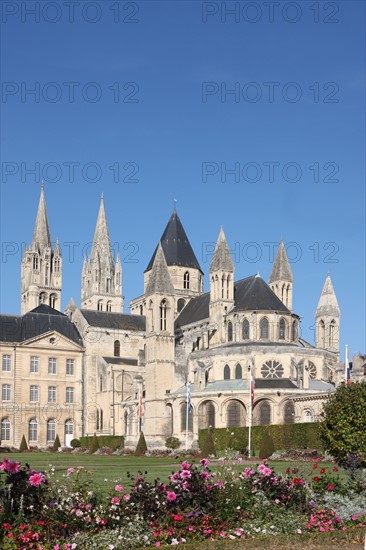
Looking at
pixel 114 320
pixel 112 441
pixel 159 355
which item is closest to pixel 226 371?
pixel 159 355

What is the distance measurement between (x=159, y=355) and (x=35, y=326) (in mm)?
14802

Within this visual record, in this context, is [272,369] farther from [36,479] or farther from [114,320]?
[36,479]

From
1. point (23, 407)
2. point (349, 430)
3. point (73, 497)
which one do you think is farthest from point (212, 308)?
point (73, 497)

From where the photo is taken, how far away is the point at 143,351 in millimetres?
86375

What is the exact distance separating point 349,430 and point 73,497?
14.4 meters

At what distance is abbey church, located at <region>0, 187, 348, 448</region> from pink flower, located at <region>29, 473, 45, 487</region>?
165 feet

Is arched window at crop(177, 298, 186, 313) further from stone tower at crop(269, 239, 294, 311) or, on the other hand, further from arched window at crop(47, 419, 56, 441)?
arched window at crop(47, 419, 56, 441)

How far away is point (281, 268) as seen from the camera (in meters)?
86.4

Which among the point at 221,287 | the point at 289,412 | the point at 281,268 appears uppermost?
the point at 281,268

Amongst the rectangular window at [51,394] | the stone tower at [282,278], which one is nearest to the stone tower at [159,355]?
the rectangular window at [51,394]

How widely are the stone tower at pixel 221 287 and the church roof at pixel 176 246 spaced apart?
65.8 ft

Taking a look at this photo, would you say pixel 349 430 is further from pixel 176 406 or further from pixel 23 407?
pixel 23 407

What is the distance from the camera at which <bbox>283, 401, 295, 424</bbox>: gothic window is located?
6675 centimetres

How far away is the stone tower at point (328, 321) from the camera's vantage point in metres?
84.8
